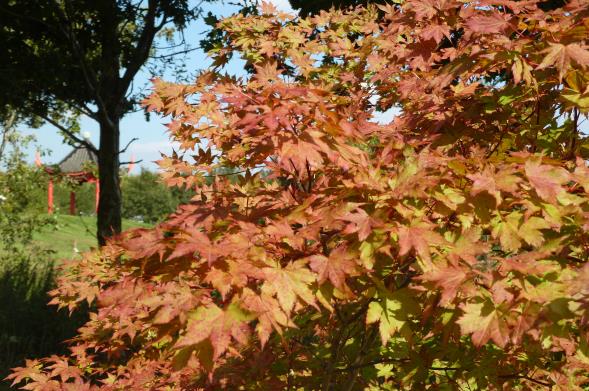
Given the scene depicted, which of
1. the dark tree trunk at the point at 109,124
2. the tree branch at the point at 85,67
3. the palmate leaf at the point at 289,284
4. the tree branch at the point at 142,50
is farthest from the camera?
the tree branch at the point at 142,50

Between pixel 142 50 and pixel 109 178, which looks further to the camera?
pixel 142 50

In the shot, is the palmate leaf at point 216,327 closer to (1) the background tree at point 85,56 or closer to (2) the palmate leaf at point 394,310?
(2) the palmate leaf at point 394,310

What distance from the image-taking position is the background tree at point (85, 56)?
25.7 feet

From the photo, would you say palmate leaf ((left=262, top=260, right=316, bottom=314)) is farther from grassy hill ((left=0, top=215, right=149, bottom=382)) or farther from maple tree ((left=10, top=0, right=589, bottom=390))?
grassy hill ((left=0, top=215, right=149, bottom=382))

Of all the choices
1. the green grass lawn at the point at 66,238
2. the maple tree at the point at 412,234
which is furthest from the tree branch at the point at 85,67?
the green grass lawn at the point at 66,238

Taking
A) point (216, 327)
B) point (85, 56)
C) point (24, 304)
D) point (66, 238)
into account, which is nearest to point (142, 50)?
point (85, 56)

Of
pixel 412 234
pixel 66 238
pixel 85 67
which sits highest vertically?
pixel 85 67

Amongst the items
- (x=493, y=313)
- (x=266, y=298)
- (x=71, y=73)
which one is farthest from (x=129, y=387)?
(x=71, y=73)

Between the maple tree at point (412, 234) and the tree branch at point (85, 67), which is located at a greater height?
the tree branch at point (85, 67)

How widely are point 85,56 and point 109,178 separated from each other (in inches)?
79.5

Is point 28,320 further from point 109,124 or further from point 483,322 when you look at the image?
point 483,322

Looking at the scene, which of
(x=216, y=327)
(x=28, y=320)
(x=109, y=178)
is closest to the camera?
(x=216, y=327)

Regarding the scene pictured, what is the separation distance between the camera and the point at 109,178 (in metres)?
7.89

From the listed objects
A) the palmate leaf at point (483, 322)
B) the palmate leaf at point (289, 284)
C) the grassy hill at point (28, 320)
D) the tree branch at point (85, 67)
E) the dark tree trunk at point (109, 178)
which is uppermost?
the tree branch at point (85, 67)
